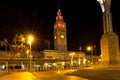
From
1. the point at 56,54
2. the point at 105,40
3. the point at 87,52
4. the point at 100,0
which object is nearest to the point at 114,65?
the point at 105,40

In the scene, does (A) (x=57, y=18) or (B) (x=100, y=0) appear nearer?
(B) (x=100, y=0)

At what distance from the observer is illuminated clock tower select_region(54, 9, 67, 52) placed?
417 ft

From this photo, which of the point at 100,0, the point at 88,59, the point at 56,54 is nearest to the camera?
the point at 100,0

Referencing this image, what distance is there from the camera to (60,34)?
128875mm

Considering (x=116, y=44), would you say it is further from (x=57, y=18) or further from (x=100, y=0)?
(x=57, y=18)

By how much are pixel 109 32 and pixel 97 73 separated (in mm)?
8375

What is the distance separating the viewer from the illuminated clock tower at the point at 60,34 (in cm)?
12722

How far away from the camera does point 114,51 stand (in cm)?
3186

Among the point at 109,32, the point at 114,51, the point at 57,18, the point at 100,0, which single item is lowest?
the point at 114,51

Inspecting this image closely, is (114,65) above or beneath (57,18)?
beneath

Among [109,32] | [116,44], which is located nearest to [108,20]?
[109,32]

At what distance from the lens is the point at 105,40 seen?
3238cm

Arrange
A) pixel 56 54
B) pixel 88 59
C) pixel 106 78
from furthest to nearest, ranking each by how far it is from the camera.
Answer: pixel 88 59 < pixel 56 54 < pixel 106 78

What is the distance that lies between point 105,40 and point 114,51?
208 cm
